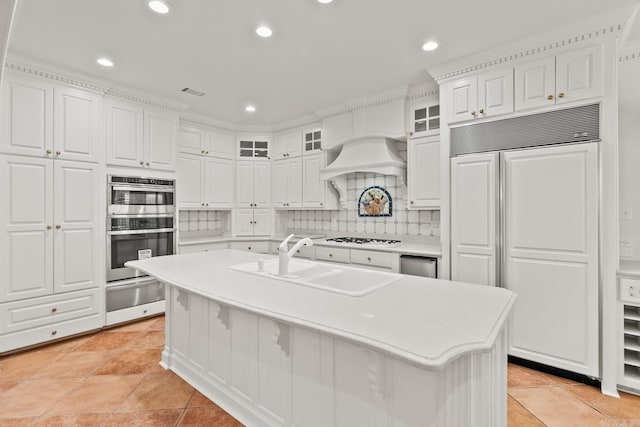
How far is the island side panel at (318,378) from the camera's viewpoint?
117 centimetres

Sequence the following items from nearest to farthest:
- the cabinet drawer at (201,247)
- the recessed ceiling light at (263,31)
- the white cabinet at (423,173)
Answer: the recessed ceiling light at (263,31) → the white cabinet at (423,173) → the cabinet drawer at (201,247)

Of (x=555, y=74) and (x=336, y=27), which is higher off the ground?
(x=336, y=27)

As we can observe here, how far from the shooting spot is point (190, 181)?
4184mm

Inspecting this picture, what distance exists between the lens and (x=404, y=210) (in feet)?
12.3

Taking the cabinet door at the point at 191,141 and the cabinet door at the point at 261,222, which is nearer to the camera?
the cabinet door at the point at 191,141

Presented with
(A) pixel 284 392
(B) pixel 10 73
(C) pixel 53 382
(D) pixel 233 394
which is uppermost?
(B) pixel 10 73

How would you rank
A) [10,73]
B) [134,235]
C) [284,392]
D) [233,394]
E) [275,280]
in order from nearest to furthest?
[284,392] < [275,280] < [233,394] < [10,73] < [134,235]

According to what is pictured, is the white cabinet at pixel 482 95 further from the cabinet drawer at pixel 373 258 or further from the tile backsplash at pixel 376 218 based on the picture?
the cabinet drawer at pixel 373 258

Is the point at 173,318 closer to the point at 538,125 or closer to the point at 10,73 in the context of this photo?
the point at 10,73

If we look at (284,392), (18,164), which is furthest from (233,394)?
(18,164)

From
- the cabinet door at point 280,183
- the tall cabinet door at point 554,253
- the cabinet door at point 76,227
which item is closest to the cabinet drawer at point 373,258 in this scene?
the tall cabinet door at point 554,253

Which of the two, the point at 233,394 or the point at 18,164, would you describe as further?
the point at 18,164

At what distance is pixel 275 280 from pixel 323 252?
2.10 metres

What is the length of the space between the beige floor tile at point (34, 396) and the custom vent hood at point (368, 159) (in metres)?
3.17
